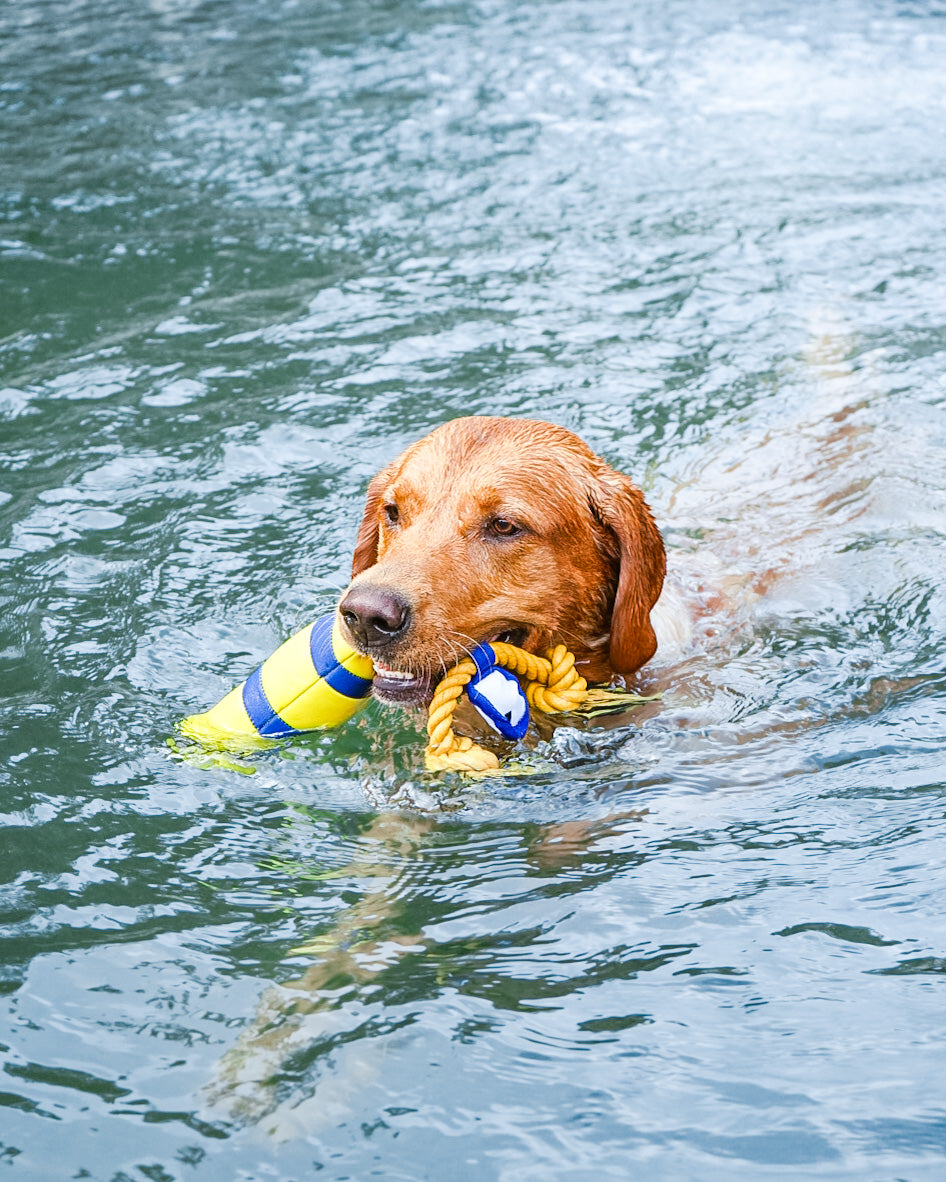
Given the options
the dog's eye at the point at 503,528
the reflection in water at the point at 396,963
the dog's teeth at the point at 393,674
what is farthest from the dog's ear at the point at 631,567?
the dog's teeth at the point at 393,674

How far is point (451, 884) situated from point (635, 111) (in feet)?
31.4

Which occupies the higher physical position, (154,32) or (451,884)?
(154,32)

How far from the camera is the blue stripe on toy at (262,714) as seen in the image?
15.8ft

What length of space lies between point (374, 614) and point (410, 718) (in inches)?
38.2

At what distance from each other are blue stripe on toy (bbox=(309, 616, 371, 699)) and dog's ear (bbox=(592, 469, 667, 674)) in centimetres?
94

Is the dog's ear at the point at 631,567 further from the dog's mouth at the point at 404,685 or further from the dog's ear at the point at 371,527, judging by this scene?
the dog's ear at the point at 371,527

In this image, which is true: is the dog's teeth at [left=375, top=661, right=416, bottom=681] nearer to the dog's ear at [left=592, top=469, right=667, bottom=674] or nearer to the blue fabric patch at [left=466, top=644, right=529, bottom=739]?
the blue fabric patch at [left=466, top=644, right=529, bottom=739]

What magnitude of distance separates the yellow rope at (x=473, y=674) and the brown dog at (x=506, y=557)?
8 cm

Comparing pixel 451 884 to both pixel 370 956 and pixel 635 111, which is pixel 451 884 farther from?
pixel 635 111

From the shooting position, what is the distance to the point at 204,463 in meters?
7.32

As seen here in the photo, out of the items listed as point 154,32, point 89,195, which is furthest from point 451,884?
point 154,32

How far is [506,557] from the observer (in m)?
4.79

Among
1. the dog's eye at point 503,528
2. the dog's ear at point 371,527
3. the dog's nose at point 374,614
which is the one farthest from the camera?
A: the dog's ear at point 371,527

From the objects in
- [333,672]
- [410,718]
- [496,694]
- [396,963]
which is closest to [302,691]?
[333,672]
